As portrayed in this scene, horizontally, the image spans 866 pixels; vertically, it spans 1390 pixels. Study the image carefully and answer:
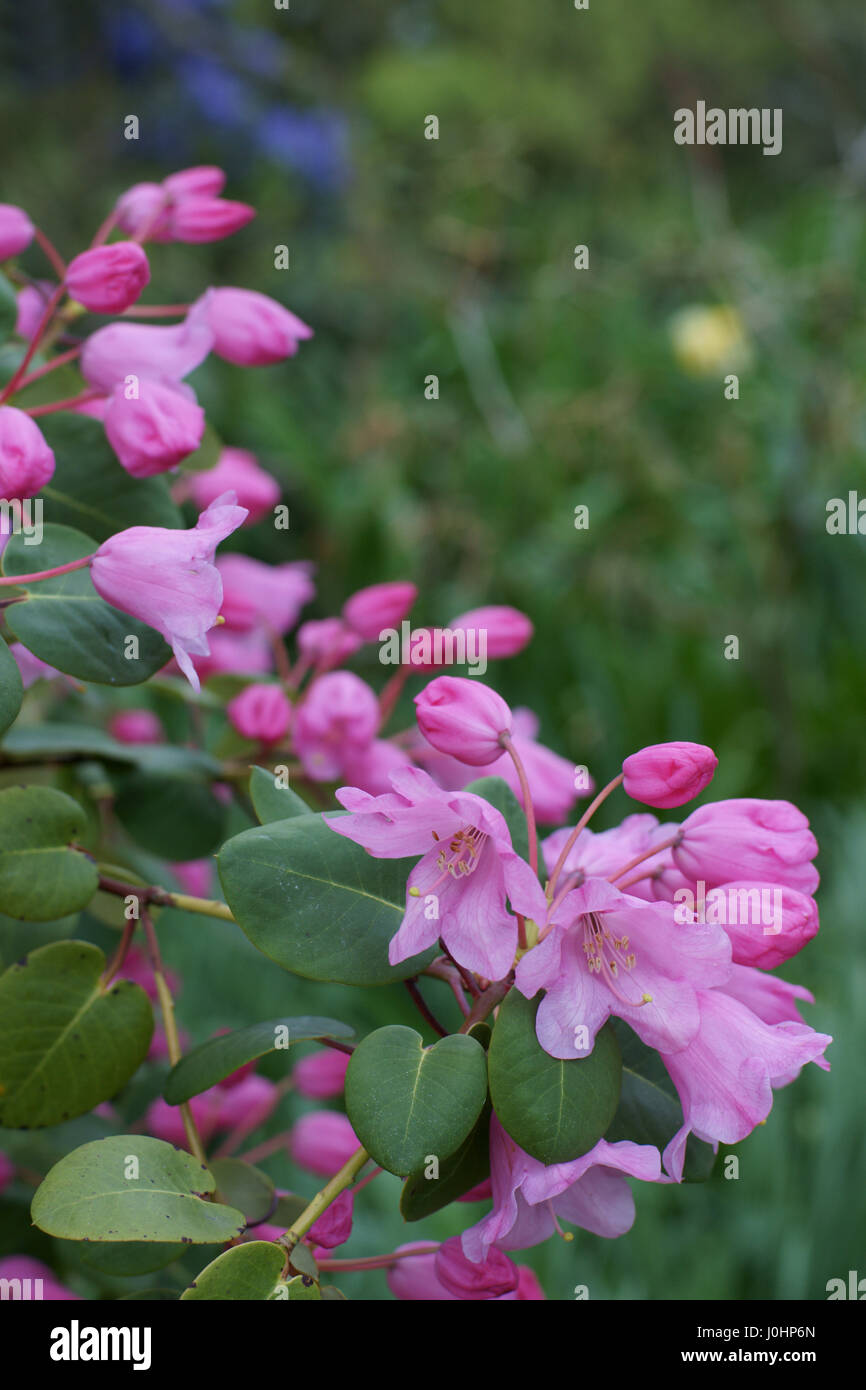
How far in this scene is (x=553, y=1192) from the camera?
0.32 m

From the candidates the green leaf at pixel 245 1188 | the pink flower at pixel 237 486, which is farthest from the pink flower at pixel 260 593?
the green leaf at pixel 245 1188

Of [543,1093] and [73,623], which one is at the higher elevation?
[73,623]

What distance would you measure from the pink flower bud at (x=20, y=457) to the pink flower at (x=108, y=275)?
66mm

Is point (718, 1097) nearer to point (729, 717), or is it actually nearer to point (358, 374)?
point (729, 717)

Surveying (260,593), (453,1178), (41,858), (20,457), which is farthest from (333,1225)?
(260,593)

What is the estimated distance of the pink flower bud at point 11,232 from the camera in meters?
0.47

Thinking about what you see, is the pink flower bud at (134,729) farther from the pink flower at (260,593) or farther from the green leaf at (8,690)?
the green leaf at (8,690)

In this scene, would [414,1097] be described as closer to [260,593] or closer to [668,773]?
[668,773]

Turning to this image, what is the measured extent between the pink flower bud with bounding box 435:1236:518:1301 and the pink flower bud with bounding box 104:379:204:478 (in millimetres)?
261

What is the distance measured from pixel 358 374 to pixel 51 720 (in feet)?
6.79

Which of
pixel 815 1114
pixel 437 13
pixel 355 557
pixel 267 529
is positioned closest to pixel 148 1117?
pixel 815 1114

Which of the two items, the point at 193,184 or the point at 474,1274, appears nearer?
the point at 474,1274

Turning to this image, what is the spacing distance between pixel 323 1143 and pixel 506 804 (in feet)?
0.86

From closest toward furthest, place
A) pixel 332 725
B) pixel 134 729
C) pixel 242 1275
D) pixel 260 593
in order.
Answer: pixel 242 1275, pixel 332 725, pixel 260 593, pixel 134 729
